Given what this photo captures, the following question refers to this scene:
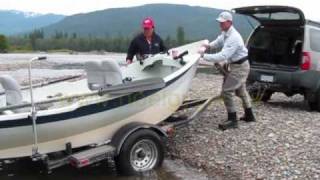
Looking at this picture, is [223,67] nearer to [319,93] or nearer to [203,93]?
[319,93]

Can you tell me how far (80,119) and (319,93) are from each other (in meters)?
6.05

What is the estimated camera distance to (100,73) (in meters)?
7.91

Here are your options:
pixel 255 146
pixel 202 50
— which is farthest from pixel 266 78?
pixel 255 146

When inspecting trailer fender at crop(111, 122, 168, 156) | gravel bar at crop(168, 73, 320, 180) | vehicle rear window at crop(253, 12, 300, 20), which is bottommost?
gravel bar at crop(168, 73, 320, 180)

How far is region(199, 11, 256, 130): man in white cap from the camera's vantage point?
9.06 meters

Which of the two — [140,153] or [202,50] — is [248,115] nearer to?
[202,50]

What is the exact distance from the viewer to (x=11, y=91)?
7539mm

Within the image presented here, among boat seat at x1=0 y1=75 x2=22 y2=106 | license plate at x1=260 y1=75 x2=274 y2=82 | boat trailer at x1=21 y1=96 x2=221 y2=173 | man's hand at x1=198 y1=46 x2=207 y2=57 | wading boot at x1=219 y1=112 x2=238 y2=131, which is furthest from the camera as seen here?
license plate at x1=260 y1=75 x2=274 y2=82

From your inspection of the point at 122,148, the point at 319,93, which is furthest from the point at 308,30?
the point at 122,148

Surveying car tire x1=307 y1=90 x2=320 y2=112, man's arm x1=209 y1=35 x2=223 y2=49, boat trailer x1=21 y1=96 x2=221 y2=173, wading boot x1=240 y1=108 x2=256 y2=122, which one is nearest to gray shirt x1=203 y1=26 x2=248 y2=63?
man's arm x1=209 y1=35 x2=223 y2=49

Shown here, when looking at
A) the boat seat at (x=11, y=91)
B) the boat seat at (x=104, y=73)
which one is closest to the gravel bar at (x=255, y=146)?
the boat seat at (x=104, y=73)

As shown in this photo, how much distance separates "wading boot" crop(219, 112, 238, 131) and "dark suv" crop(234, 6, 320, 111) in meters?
2.44

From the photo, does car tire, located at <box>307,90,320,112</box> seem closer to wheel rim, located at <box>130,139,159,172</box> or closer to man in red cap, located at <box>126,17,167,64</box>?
man in red cap, located at <box>126,17,167,64</box>

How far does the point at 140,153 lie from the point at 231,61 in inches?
100
